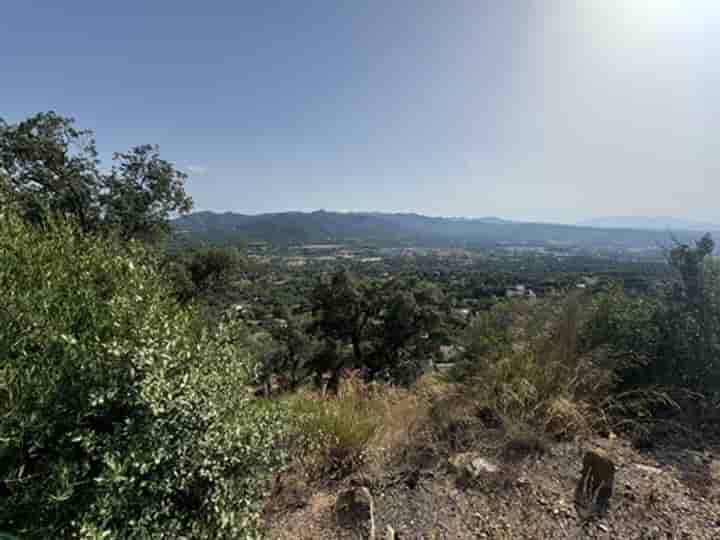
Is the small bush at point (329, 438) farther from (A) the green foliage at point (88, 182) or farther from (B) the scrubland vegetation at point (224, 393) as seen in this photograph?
(A) the green foliage at point (88, 182)

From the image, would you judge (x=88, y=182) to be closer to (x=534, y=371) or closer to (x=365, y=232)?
(x=534, y=371)

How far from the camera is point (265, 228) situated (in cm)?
11825

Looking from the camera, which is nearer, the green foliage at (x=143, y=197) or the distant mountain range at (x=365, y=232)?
the green foliage at (x=143, y=197)

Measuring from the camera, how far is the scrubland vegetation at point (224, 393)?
5.04 ft

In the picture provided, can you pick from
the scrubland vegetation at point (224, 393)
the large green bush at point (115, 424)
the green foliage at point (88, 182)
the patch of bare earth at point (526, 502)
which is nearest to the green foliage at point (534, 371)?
the scrubland vegetation at point (224, 393)

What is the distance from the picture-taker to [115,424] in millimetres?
1565

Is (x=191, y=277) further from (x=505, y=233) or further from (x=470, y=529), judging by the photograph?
(x=505, y=233)

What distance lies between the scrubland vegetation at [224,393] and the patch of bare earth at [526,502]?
202 millimetres

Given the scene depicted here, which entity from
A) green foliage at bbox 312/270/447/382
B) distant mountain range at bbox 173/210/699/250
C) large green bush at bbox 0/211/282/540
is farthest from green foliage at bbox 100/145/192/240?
distant mountain range at bbox 173/210/699/250

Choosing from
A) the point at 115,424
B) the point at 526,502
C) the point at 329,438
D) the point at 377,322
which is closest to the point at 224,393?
the point at 115,424

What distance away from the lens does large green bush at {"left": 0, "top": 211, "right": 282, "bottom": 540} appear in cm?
148

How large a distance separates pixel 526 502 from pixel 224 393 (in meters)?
1.94

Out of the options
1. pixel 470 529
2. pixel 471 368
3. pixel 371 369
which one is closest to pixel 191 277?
pixel 371 369

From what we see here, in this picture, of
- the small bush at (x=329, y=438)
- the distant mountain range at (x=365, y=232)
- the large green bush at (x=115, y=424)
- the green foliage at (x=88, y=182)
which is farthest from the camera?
the distant mountain range at (x=365, y=232)
